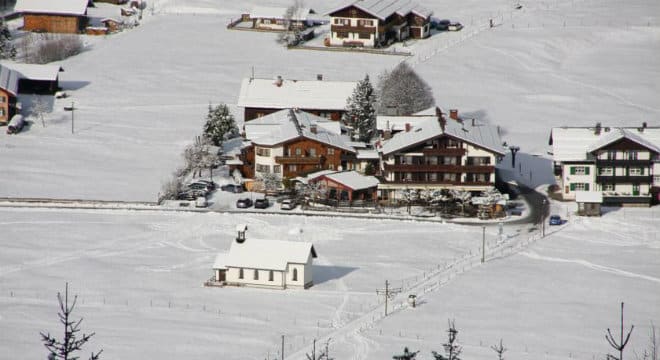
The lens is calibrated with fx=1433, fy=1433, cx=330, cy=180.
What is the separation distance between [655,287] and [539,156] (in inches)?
1140

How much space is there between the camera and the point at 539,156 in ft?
356

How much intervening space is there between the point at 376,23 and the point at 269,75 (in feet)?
40.9

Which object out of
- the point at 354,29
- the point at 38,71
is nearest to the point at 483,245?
the point at 38,71

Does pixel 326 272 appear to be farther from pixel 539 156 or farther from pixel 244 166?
pixel 539 156

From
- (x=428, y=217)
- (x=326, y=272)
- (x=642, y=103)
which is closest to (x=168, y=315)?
(x=326, y=272)

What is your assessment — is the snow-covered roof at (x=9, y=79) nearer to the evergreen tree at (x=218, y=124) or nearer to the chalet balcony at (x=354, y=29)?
the evergreen tree at (x=218, y=124)

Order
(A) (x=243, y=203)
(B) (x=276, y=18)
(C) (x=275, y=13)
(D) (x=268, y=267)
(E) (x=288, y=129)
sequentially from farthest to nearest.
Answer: (C) (x=275, y=13)
(B) (x=276, y=18)
(E) (x=288, y=129)
(A) (x=243, y=203)
(D) (x=268, y=267)

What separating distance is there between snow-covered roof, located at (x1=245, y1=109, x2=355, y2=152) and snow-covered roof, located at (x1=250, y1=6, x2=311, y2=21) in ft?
107

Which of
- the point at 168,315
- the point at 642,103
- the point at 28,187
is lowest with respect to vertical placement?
the point at 168,315

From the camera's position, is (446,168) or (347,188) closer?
(347,188)

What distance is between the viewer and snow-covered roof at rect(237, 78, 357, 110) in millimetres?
111062

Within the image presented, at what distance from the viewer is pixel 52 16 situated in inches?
5448

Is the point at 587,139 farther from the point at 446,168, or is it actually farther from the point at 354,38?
the point at 354,38

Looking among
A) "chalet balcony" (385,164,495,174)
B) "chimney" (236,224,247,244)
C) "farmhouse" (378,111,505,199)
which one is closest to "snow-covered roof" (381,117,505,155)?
"farmhouse" (378,111,505,199)
